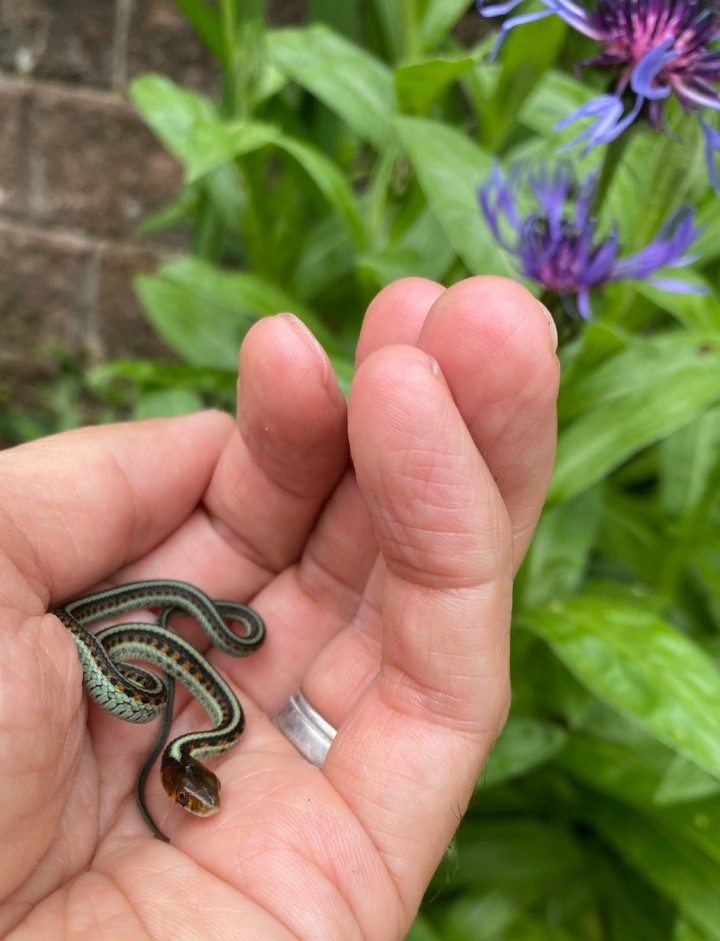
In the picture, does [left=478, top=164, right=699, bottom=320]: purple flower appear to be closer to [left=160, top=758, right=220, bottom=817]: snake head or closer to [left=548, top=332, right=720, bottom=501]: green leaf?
[left=548, top=332, right=720, bottom=501]: green leaf

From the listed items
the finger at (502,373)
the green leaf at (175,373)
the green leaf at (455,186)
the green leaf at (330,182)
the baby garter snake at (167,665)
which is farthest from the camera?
the green leaf at (175,373)

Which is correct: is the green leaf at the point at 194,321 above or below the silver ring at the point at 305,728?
above

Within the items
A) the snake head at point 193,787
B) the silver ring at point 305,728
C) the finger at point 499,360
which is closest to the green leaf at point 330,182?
the finger at point 499,360

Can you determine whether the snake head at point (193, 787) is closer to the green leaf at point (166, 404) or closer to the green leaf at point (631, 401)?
the green leaf at point (631, 401)

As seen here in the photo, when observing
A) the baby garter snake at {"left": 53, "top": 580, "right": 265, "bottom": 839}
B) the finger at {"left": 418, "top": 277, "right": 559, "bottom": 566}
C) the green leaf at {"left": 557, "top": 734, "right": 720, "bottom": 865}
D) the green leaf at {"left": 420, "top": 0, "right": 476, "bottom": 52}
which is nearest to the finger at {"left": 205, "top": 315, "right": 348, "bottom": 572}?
the baby garter snake at {"left": 53, "top": 580, "right": 265, "bottom": 839}

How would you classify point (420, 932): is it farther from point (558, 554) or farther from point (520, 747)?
point (558, 554)

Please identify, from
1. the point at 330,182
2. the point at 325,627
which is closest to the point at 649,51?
the point at 330,182

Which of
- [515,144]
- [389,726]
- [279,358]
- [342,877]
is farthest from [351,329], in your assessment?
[342,877]
